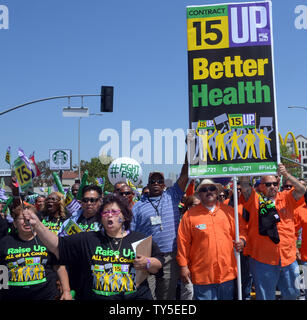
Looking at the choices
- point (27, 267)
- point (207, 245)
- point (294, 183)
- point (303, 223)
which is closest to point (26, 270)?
point (27, 267)

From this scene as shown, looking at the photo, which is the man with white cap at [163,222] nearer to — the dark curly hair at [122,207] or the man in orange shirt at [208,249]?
the man in orange shirt at [208,249]

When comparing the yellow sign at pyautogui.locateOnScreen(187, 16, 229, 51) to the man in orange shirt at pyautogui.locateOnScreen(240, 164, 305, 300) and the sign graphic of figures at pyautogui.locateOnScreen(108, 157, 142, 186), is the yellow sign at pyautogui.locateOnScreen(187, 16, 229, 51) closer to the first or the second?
the man in orange shirt at pyautogui.locateOnScreen(240, 164, 305, 300)

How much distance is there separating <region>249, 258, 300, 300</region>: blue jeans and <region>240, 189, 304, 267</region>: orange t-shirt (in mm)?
73

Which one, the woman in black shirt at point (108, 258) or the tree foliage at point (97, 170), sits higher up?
the tree foliage at point (97, 170)

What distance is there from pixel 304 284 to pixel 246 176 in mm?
1571

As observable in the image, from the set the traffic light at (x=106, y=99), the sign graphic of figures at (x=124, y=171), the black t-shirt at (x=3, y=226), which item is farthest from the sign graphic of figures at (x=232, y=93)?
the traffic light at (x=106, y=99)

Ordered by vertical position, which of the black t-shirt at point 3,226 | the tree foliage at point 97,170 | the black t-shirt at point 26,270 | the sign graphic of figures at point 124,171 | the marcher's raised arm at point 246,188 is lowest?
the black t-shirt at point 26,270

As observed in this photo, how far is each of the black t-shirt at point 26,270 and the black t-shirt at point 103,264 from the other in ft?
1.68

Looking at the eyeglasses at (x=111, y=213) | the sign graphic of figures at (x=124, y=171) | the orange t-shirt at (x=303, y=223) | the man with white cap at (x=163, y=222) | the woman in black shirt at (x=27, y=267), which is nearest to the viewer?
the eyeglasses at (x=111, y=213)

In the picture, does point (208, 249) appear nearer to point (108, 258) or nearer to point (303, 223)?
point (108, 258)

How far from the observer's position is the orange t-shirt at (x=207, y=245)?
172 inches

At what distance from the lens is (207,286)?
4387mm

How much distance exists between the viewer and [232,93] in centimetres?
455
